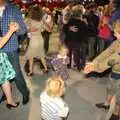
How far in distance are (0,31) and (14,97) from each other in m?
1.56

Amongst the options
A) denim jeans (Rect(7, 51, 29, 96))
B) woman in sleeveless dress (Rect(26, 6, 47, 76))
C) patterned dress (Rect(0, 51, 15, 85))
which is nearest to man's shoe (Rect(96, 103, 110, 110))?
denim jeans (Rect(7, 51, 29, 96))

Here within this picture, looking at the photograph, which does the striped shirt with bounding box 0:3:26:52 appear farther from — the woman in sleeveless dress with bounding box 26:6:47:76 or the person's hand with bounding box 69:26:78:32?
the person's hand with bounding box 69:26:78:32

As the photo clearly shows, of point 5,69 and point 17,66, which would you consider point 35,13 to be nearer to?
point 17,66

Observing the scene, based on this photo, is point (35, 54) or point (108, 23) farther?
point (35, 54)

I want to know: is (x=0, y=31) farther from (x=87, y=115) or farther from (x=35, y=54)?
(x=35, y=54)

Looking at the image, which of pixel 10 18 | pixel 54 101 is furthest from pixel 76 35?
pixel 54 101

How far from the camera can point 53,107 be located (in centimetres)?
454

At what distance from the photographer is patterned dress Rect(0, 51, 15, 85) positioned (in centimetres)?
570

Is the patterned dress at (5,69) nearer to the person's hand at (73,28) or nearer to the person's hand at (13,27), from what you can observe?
the person's hand at (13,27)

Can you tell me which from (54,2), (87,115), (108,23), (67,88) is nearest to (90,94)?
(67,88)

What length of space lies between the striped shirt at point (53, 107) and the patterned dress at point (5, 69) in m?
1.33

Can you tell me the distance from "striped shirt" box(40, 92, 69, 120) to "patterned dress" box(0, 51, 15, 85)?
133 cm

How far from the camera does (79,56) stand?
891 cm

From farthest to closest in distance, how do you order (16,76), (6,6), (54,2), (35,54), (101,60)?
(54,2)
(35,54)
(16,76)
(6,6)
(101,60)
